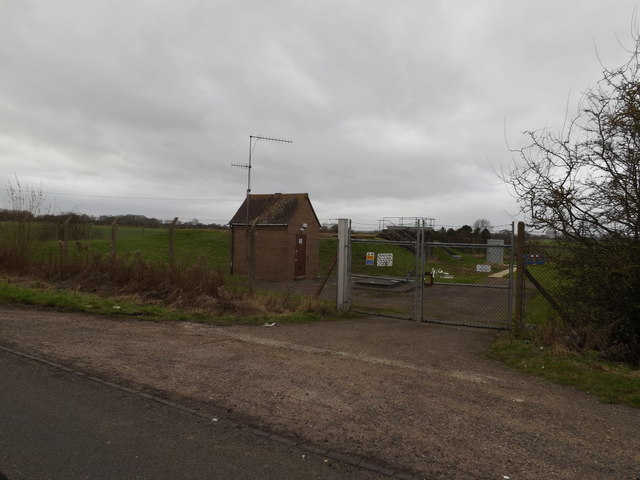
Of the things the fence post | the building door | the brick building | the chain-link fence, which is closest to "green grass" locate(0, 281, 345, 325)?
the chain-link fence

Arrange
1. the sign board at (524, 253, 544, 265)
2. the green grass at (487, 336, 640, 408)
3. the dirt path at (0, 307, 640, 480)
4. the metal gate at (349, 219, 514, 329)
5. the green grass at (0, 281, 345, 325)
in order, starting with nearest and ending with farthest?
the dirt path at (0, 307, 640, 480), the green grass at (487, 336, 640, 408), the sign board at (524, 253, 544, 265), the green grass at (0, 281, 345, 325), the metal gate at (349, 219, 514, 329)

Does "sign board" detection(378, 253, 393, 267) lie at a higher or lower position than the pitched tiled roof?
lower

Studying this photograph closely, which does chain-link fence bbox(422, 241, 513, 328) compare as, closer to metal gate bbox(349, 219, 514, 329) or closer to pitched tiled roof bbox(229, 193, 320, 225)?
metal gate bbox(349, 219, 514, 329)

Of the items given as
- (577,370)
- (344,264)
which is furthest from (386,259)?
(577,370)

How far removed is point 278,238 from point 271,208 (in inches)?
96.6

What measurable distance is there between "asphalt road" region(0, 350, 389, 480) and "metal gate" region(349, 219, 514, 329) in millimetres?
5806

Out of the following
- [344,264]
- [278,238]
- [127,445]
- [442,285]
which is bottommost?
[127,445]

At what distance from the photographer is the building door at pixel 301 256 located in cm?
2481

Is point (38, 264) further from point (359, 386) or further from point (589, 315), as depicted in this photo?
point (589, 315)

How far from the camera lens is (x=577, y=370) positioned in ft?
21.1

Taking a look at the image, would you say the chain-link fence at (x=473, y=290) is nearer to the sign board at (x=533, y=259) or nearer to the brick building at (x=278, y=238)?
the sign board at (x=533, y=259)

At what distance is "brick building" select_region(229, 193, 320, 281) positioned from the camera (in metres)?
24.1

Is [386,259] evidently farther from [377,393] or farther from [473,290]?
[377,393]

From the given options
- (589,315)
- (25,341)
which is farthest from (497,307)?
(25,341)
